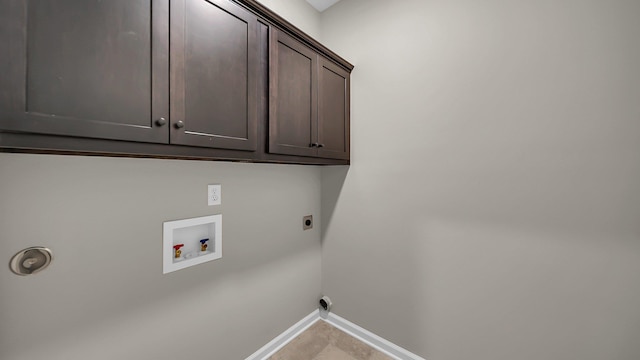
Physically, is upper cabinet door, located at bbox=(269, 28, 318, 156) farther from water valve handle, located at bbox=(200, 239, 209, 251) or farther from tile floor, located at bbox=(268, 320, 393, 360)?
tile floor, located at bbox=(268, 320, 393, 360)

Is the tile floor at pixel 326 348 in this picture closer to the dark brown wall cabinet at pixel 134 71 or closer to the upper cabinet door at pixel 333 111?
the upper cabinet door at pixel 333 111

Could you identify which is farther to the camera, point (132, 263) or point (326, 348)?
point (326, 348)

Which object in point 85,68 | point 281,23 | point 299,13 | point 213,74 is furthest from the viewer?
point 299,13

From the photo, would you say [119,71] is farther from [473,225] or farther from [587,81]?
[587,81]

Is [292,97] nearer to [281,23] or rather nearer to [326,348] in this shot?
[281,23]

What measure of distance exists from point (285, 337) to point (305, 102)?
174cm

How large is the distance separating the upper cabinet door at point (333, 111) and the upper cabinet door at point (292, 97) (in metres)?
0.07

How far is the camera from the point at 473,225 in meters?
1.40

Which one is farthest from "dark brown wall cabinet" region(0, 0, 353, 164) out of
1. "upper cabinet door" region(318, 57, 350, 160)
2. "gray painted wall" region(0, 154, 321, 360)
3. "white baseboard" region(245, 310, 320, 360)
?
"white baseboard" region(245, 310, 320, 360)

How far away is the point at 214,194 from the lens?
55.3 inches

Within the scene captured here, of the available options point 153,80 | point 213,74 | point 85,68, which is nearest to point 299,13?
point 213,74

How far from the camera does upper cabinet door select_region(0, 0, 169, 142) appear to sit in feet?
2.07

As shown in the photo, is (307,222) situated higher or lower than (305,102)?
lower

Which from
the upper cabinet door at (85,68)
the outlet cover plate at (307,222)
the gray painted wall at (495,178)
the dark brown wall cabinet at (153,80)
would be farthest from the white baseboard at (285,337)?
the upper cabinet door at (85,68)
